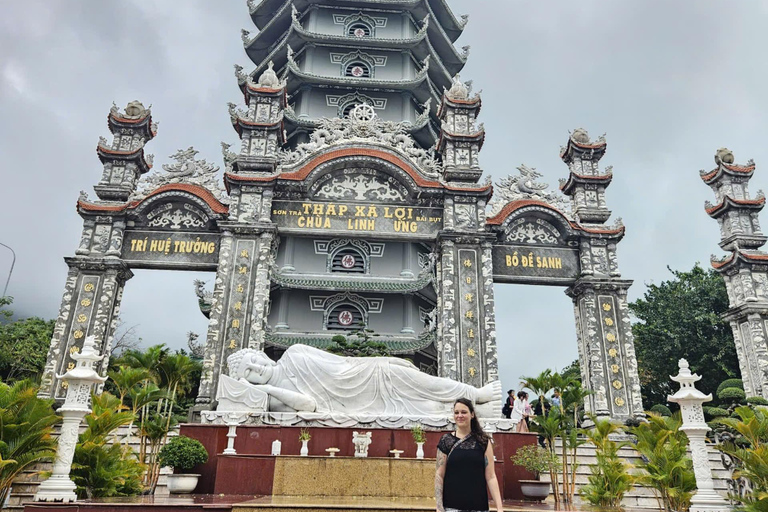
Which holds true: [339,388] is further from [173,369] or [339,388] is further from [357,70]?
[357,70]

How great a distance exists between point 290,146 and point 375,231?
25.6 feet

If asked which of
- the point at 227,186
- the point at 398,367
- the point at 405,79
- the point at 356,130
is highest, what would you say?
the point at 405,79

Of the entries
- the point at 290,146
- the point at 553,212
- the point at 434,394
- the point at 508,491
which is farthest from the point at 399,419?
the point at 290,146

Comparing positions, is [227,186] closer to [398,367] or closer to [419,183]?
[419,183]

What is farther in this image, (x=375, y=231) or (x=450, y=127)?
(x=450, y=127)

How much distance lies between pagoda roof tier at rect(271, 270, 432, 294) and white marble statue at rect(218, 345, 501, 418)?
7.44 m

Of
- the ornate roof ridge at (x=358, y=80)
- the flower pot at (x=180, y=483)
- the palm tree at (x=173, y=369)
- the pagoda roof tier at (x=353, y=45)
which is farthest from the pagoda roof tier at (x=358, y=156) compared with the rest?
the flower pot at (x=180, y=483)

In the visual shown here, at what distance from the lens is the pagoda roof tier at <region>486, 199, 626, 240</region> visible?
15.8 meters

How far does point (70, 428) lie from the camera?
7227 millimetres

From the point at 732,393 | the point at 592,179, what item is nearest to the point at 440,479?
the point at 592,179

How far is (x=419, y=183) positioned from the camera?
15.7m

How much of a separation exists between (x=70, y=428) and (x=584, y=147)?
15.1 m

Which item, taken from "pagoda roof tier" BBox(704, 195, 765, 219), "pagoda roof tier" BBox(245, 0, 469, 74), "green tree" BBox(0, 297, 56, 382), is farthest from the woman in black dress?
"green tree" BBox(0, 297, 56, 382)

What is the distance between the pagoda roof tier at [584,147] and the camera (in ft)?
56.1
